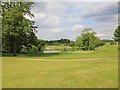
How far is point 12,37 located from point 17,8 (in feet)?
18.1

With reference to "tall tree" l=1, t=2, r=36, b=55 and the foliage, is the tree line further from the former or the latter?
the foliage

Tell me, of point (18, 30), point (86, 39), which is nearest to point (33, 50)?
point (18, 30)

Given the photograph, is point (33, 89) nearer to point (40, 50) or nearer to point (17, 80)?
point (17, 80)

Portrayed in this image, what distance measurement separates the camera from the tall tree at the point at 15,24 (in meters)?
42.3

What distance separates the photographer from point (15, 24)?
142 feet

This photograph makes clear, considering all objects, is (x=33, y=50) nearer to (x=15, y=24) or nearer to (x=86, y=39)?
(x=15, y=24)

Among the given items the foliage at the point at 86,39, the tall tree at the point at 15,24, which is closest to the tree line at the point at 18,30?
the tall tree at the point at 15,24

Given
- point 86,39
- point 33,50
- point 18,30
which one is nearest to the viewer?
point 18,30

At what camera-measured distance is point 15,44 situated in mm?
47312

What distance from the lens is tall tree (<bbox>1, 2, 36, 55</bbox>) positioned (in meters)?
42.3

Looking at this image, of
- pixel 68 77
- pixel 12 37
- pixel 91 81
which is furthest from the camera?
pixel 12 37

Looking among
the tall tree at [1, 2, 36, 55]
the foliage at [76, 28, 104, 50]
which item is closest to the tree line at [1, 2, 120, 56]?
the tall tree at [1, 2, 36, 55]

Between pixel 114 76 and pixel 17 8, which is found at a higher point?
pixel 17 8

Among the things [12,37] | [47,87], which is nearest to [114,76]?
[47,87]
